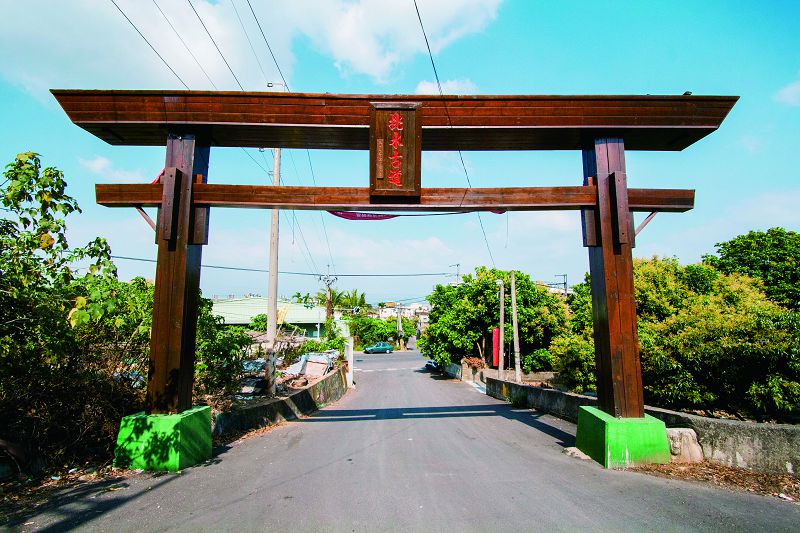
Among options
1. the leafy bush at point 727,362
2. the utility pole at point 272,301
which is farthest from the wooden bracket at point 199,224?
the leafy bush at point 727,362

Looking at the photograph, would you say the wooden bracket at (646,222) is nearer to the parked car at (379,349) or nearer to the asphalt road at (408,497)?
the asphalt road at (408,497)

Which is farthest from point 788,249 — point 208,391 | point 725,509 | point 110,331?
point 110,331

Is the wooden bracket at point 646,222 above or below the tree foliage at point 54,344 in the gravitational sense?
above

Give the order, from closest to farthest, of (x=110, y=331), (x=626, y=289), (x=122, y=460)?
(x=122, y=460) < (x=626, y=289) < (x=110, y=331)

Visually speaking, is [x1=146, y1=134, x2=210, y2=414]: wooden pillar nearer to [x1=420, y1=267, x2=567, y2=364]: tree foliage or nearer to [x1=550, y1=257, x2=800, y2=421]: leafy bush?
[x1=550, y1=257, x2=800, y2=421]: leafy bush

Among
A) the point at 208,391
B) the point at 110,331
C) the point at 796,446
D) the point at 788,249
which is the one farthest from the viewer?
the point at 788,249

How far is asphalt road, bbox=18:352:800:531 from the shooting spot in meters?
4.18

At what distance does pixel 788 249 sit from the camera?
26.8m

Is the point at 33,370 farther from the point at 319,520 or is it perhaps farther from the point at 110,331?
the point at 319,520

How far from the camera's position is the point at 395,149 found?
6.87 m

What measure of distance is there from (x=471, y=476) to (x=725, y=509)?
2.62 m

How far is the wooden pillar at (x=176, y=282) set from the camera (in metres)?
6.29

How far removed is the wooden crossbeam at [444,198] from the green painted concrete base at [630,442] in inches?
121

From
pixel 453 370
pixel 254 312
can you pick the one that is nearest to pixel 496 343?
pixel 453 370
